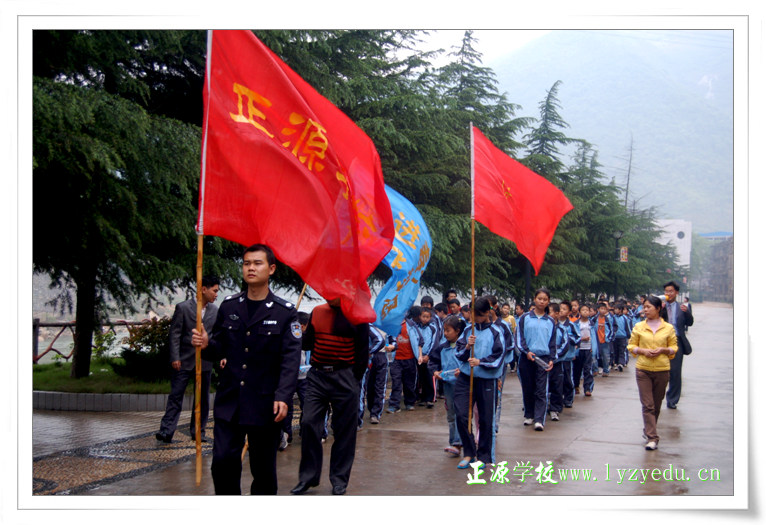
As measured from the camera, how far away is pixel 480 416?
26.8 feet

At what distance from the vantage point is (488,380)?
8.20 meters

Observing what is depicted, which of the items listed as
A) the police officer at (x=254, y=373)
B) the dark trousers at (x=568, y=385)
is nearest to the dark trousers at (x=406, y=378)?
the dark trousers at (x=568, y=385)

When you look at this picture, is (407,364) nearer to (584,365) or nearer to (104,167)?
(584,365)

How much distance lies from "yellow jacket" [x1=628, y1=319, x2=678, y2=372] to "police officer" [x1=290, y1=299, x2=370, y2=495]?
13.5 ft

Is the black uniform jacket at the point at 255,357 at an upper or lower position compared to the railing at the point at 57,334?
upper

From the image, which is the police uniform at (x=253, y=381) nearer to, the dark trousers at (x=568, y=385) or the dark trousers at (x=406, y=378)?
the dark trousers at (x=406, y=378)

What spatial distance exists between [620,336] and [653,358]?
42.1 ft

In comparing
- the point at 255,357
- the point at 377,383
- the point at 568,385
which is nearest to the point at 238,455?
the point at 255,357

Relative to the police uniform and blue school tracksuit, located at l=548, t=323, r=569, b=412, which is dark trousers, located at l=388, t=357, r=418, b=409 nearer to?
blue school tracksuit, located at l=548, t=323, r=569, b=412

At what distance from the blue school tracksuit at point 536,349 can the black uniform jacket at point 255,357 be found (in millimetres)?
6030

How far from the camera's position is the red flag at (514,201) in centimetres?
884

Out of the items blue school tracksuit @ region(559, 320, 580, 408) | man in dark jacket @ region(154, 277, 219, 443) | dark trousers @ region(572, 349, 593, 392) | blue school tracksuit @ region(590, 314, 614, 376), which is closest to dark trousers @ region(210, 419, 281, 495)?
man in dark jacket @ region(154, 277, 219, 443)

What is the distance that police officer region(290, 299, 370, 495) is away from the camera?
6.91 metres
